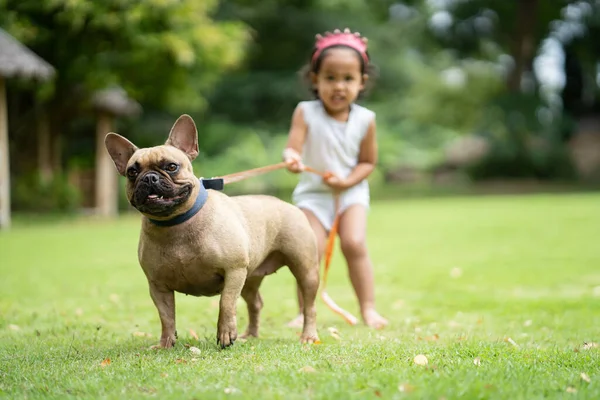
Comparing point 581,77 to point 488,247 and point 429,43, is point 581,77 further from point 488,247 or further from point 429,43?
point 488,247

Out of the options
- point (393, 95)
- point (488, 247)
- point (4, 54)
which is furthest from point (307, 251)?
point (393, 95)

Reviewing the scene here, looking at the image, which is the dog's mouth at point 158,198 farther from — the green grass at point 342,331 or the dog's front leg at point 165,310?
the green grass at point 342,331

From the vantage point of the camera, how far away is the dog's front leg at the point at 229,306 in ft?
14.0

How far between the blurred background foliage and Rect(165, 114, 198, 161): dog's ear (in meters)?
10.2

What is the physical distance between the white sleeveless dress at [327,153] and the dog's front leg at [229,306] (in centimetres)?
194

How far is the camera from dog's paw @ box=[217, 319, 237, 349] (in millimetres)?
4312

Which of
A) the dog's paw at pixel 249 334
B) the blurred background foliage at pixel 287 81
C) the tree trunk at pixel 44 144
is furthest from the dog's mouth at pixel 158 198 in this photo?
the tree trunk at pixel 44 144

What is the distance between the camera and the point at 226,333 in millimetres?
4324

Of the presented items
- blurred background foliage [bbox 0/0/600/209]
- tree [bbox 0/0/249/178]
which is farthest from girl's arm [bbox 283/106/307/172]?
tree [bbox 0/0/249/178]

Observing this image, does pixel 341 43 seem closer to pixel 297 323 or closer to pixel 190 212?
pixel 297 323

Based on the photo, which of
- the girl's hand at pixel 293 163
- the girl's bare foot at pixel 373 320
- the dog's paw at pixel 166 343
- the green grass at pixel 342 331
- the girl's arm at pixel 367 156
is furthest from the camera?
the girl's arm at pixel 367 156

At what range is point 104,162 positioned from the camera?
21234mm

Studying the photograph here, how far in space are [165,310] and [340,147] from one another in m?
2.35

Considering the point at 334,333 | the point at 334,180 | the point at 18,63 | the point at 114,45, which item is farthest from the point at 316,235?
the point at 114,45
